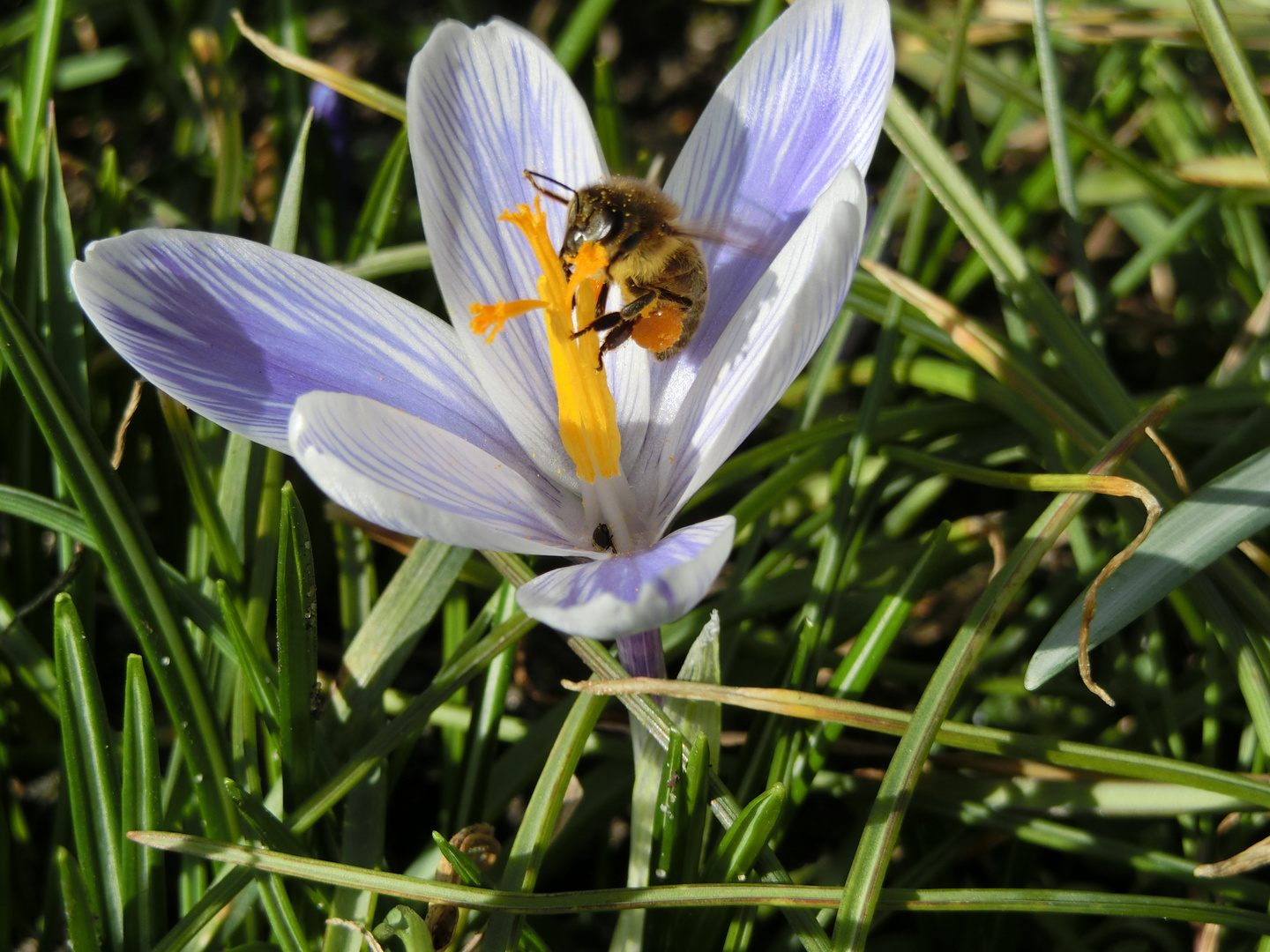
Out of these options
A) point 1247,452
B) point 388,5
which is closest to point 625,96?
point 388,5

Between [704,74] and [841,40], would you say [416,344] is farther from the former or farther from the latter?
[704,74]

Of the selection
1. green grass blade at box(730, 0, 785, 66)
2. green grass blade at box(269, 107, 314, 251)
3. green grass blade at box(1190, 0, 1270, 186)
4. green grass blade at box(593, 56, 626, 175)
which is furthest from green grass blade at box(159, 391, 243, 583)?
green grass blade at box(1190, 0, 1270, 186)

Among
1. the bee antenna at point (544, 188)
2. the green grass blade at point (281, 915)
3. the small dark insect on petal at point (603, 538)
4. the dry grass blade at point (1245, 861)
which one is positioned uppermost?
the bee antenna at point (544, 188)

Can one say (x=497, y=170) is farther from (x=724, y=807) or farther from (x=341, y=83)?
(x=724, y=807)

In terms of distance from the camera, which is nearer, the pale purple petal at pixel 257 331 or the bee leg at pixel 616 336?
the pale purple petal at pixel 257 331

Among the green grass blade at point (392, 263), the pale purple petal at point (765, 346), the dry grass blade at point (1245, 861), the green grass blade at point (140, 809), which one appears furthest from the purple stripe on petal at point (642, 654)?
the green grass blade at point (392, 263)

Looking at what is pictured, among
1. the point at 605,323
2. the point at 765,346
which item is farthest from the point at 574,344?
the point at 765,346

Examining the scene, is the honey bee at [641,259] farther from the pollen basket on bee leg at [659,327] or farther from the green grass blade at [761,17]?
the green grass blade at [761,17]
